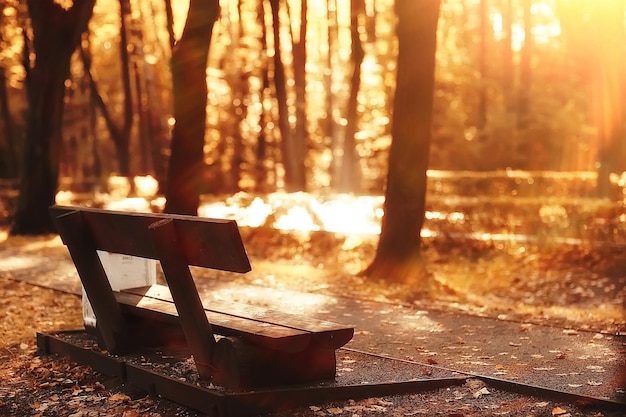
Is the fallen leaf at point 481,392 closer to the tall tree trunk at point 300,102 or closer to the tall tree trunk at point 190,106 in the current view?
the tall tree trunk at point 190,106

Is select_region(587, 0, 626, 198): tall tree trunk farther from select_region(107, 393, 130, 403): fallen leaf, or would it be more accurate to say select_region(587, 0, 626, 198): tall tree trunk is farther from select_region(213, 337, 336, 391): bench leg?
select_region(107, 393, 130, 403): fallen leaf

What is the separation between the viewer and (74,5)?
1909 centimetres

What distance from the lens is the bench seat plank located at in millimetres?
5613

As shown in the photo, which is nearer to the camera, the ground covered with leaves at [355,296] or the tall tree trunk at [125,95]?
the ground covered with leaves at [355,296]

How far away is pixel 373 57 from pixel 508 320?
2740 cm

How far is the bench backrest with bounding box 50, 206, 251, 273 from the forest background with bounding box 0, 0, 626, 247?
788 inches

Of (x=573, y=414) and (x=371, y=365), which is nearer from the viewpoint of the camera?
(x=573, y=414)

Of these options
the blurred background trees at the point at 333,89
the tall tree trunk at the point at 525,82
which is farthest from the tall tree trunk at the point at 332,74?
the tall tree trunk at the point at 525,82

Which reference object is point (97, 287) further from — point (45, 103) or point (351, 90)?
point (351, 90)

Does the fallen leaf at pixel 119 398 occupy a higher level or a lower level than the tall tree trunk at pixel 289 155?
lower

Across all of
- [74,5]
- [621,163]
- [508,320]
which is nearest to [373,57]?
[621,163]

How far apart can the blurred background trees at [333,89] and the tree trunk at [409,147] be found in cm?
1444

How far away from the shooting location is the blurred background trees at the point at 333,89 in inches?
1251

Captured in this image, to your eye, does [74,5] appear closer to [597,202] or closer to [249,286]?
[249,286]
